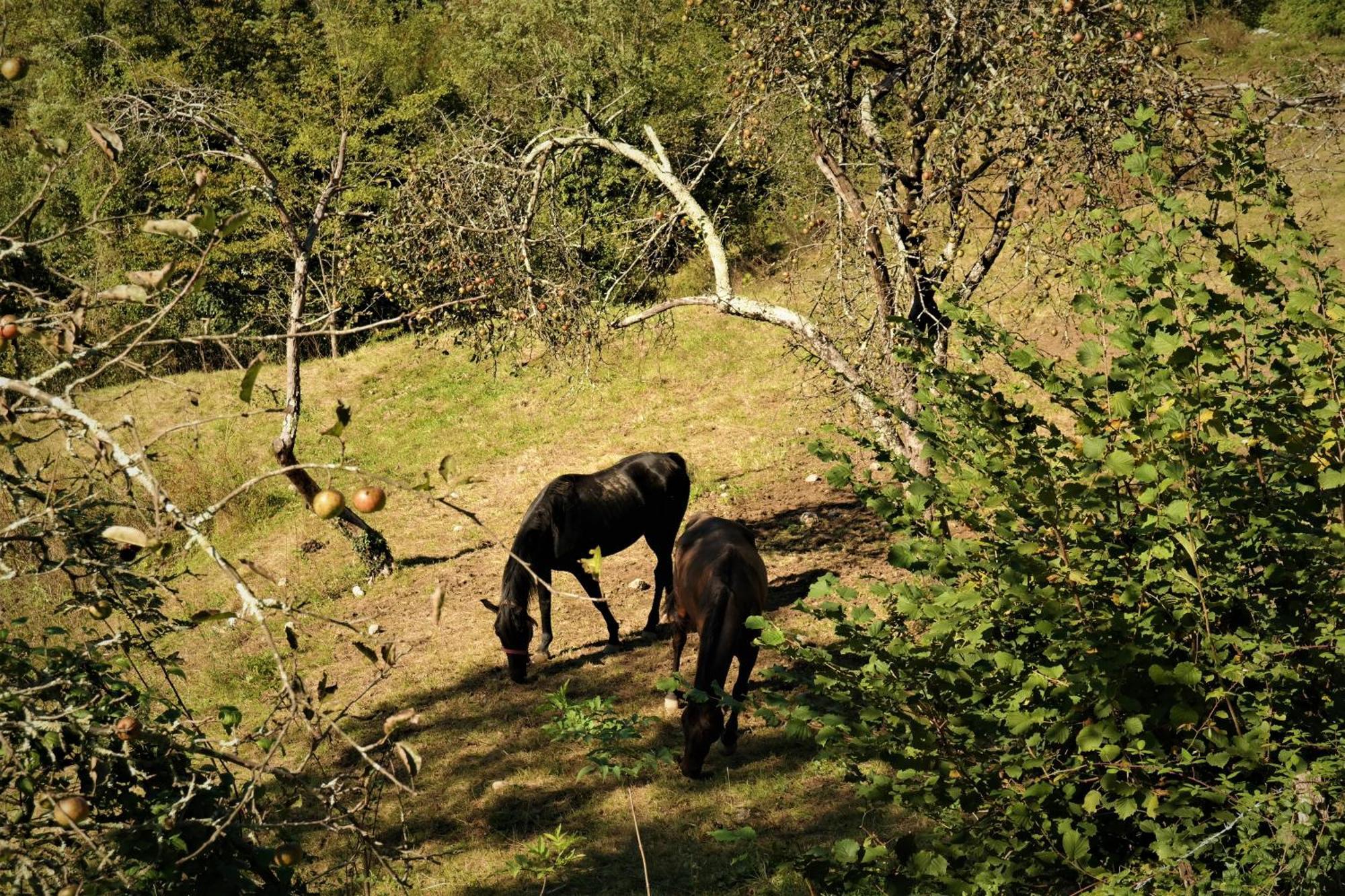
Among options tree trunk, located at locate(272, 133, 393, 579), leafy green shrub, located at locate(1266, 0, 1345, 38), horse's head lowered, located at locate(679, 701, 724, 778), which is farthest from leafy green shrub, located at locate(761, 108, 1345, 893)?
leafy green shrub, located at locate(1266, 0, 1345, 38)

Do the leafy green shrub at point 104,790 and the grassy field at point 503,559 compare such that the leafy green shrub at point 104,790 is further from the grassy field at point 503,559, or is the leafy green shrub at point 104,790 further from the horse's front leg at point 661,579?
the horse's front leg at point 661,579

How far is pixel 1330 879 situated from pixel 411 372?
19.6 m

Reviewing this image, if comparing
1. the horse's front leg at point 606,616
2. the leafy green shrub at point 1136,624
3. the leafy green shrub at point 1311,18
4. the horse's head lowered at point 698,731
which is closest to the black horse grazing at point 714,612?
the horse's head lowered at point 698,731

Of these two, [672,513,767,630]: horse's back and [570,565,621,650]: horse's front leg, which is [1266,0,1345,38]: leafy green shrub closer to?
[672,513,767,630]: horse's back

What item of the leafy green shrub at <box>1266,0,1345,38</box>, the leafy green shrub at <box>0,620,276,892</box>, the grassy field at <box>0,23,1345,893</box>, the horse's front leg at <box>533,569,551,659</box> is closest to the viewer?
the leafy green shrub at <box>0,620,276,892</box>

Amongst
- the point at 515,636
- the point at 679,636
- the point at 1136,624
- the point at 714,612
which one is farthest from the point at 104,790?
the point at 515,636

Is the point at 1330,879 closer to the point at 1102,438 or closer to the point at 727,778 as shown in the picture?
the point at 1102,438

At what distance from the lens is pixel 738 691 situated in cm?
786

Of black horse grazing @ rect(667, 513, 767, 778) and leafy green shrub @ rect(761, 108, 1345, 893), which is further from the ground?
leafy green shrub @ rect(761, 108, 1345, 893)

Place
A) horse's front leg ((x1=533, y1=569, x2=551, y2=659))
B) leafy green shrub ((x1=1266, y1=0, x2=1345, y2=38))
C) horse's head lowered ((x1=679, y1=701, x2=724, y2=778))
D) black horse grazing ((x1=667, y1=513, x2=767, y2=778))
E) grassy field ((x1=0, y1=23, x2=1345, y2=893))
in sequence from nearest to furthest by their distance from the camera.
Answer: grassy field ((x1=0, y1=23, x2=1345, y2=893)) < horse's head lowered ((x1=679, y1=701, x2=724, y2=778)) < black horse grazing ((x1=667, y1=513, x2=767, y2=778)) < horse's front leg ((x1=533, y1=569, x2=551, y2=659)) < leafy green shrub ((x1=1266, y1=0, x2=1345, y2=38))

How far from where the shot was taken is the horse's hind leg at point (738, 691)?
7.63 meters

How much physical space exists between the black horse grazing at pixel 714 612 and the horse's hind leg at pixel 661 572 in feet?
4.25

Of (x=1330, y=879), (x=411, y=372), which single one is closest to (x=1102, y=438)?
(x=1330, y=879)

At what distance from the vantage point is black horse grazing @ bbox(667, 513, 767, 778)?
7.12 metres
